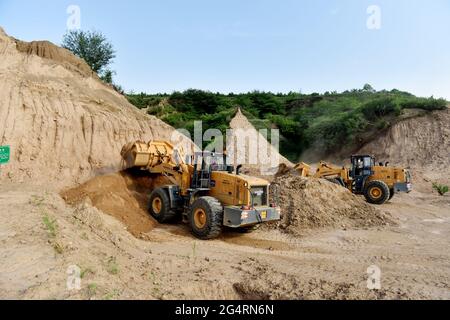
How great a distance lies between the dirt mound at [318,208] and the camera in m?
10.6

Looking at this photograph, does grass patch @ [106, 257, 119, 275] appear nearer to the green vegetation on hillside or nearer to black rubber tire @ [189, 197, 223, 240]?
black rubber tire @ [189, 197, 223, 240]

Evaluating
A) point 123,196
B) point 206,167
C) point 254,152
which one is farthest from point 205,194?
point 254,152

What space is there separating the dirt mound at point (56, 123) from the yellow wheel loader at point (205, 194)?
2.07m

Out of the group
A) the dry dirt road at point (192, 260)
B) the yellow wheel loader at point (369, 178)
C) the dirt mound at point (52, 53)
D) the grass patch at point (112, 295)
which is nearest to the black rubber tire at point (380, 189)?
the yellow wheel loader at point (369, 178)

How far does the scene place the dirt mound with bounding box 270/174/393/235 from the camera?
10.6 metres

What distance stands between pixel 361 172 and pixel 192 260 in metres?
11.8

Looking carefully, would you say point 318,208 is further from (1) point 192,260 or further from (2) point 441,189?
(2) point 441,189

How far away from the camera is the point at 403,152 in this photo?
26406 mm

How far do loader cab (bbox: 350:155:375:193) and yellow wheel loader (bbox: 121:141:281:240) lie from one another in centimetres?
760

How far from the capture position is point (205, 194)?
Result: 1002 centimetres

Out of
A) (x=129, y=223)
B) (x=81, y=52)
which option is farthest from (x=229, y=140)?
(x=81, y=52)

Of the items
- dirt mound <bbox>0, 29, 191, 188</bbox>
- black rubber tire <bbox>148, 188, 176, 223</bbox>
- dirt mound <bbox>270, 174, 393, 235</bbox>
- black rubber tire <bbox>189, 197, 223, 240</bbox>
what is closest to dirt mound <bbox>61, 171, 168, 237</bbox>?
black rubber tire <bbox>148, 188, 176, 223</bbox>

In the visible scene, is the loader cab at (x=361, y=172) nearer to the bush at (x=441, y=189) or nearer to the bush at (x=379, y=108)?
the bush at (x=441, y=189)
